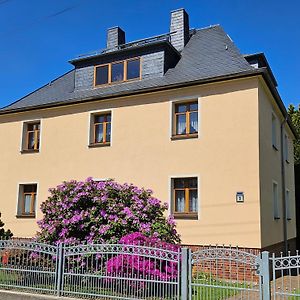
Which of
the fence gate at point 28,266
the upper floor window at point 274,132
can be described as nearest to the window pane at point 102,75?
the upper floor window at point 274,132

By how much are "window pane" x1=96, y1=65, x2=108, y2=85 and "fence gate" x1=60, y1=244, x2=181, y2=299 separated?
1010 centimetres

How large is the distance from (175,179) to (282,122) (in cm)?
650

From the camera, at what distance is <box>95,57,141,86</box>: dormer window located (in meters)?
16.5

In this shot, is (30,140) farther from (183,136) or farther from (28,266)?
(28,266)

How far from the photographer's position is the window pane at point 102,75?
56.1ft

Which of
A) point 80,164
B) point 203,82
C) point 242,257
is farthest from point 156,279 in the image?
point 80,164

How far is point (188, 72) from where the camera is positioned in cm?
1523

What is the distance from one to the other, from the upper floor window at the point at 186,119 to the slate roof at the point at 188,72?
93 centimetres

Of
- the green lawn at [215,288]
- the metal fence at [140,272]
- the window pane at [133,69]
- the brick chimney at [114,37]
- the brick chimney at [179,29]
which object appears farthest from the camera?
the brick chimney at [114,37]

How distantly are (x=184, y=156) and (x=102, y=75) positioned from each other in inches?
218

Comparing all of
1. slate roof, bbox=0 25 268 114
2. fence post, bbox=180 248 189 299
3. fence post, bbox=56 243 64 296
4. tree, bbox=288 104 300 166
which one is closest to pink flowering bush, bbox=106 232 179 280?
fence post, bbox=180 248 189 299

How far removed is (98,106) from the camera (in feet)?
54.2

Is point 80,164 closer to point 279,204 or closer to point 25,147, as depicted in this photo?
point 25,147

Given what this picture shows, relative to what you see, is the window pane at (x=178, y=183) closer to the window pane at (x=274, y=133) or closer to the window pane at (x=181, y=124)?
the window pane at (x=181, y=124)
